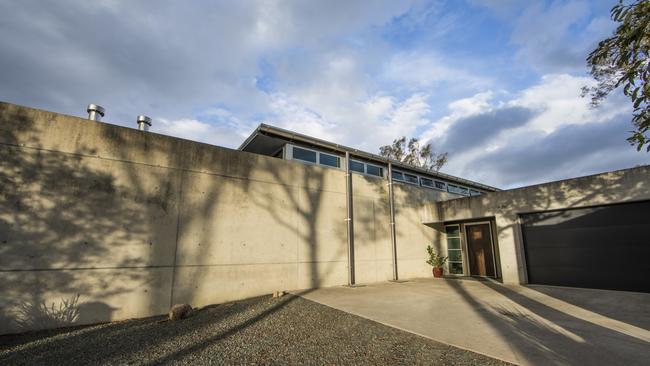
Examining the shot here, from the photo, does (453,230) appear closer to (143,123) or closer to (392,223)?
(392,223)

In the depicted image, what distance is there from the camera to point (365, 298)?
25.1 ft

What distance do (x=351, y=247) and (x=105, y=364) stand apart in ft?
23.5

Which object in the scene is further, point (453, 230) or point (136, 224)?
point (453, 230)

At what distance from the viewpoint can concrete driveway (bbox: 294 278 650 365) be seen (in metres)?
3.94

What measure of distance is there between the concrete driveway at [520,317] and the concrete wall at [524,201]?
3.88 feet

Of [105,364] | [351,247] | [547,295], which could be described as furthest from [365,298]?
[105,364]

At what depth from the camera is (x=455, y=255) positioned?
12.9 metres

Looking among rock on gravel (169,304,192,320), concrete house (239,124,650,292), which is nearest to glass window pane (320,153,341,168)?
concrete house (239,124,650,292)

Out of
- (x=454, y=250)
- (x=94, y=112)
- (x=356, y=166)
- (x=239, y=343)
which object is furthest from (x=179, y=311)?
(x=454, y=250)

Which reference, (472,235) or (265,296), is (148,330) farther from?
(472,235)

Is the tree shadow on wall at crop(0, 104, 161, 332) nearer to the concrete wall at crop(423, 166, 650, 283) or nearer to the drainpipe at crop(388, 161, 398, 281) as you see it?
the drainpipe at crop(388, 161, 398, 281)

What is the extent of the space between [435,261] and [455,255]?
3.81ft

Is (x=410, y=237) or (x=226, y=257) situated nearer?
(x=226, y=257)

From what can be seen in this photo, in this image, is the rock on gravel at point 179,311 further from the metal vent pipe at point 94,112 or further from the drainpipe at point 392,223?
the drainpipe at point 392,223
